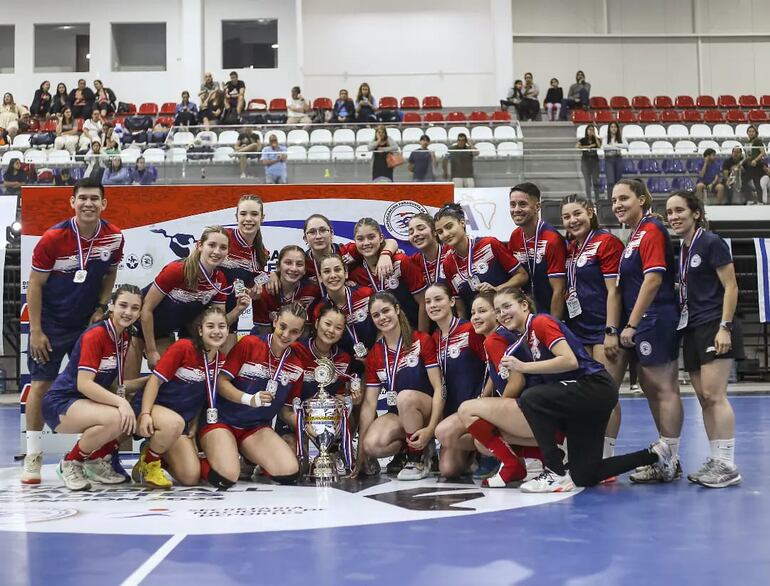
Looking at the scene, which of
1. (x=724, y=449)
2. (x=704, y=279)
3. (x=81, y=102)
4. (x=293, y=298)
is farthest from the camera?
(x=81, y=102)

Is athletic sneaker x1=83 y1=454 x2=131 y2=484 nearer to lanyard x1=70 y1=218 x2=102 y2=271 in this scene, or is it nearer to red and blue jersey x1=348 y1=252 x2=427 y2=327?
lanyard x1=70 y1=218 x2=102 y2=271

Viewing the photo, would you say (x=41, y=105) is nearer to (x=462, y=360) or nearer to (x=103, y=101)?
(x=103, y=101)

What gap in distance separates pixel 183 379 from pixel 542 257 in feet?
8.10

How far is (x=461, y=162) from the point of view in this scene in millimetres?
11727

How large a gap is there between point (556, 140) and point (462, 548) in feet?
33.4

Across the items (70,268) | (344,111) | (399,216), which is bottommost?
(70,268)

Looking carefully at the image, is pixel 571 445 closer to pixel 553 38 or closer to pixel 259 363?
pixel 259 363

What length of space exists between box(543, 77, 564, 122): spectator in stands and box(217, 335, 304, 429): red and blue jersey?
633 inches

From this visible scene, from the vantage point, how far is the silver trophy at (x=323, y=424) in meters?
5.55

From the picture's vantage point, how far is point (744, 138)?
41.8ft

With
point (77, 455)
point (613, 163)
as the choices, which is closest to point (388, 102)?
point (613, 163)

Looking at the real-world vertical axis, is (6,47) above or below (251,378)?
above

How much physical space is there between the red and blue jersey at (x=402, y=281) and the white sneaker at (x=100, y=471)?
2.07 m

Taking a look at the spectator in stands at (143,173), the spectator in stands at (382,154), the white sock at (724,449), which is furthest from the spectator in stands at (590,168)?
the white sock at (724,449)
